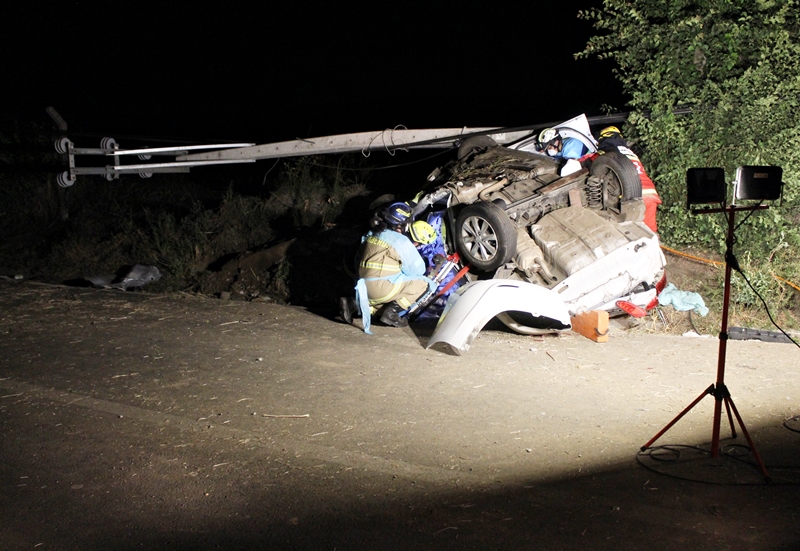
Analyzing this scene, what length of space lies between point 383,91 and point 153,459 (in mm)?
14636

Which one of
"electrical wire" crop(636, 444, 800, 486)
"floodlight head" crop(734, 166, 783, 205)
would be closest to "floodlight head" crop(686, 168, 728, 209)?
"floodlight head" crop(734, 166, 783, 205)

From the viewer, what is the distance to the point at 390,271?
8539 mm

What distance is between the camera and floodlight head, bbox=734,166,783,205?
15.7 ft

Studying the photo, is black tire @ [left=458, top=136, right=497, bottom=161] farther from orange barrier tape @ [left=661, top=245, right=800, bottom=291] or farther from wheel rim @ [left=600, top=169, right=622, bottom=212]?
orange barrier tape @ [left=661, top=245, right=800, bottom=291]

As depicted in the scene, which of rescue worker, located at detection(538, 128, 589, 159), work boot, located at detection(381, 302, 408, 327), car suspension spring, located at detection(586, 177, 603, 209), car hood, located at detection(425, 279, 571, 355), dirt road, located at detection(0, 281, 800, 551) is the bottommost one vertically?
dirt road, located at detection(0, 281, 800, 551)

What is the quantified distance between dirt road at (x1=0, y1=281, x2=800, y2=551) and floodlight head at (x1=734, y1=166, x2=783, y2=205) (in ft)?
5.77

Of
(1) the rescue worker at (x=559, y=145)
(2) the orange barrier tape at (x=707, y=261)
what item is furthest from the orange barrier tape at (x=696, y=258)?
(1) the rescue worker at (x=559, y=145)

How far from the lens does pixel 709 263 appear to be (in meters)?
9.63

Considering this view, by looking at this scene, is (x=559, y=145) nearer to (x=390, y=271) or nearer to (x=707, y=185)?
(x=390, y=271)

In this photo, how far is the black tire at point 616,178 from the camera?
28.7 ft

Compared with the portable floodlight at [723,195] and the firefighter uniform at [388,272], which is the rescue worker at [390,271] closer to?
the firefighter uniform at [388,272]

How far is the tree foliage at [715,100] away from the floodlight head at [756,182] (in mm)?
4874

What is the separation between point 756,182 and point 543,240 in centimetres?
383

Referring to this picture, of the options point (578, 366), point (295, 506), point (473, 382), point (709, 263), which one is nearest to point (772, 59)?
point (709, 263)
